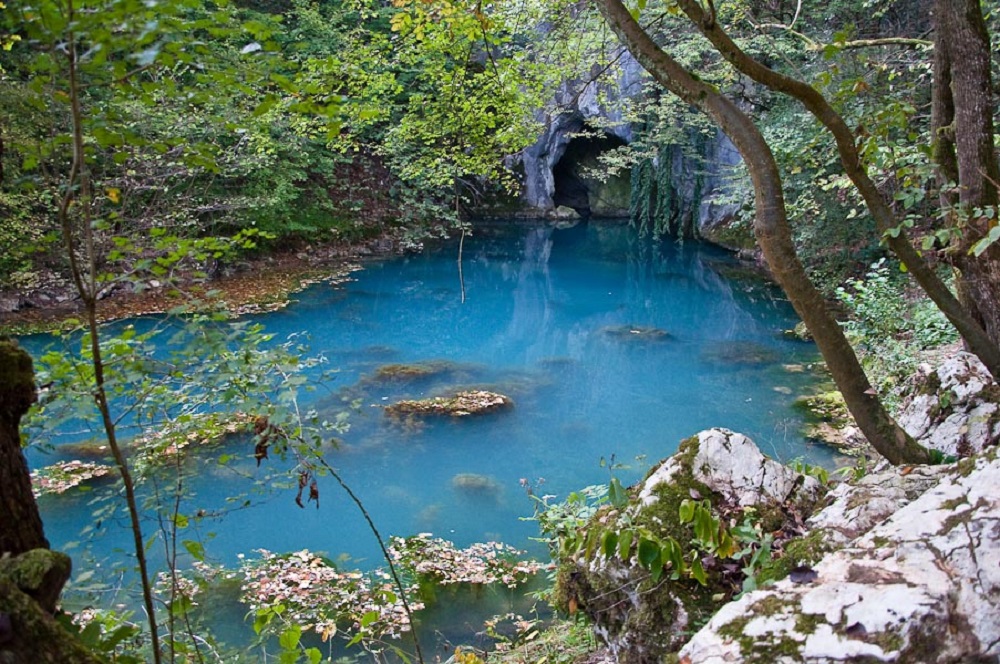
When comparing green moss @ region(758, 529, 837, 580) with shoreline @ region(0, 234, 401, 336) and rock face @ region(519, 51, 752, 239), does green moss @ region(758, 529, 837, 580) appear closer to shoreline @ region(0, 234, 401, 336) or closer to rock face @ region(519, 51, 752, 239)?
shoreline @ region(0, 234, 401, 336)

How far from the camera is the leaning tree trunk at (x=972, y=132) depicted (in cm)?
262

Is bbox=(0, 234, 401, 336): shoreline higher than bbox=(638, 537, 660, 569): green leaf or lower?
lower

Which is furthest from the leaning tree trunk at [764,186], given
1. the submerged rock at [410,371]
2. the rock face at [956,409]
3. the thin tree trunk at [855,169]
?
the submerged rock at [410,371]

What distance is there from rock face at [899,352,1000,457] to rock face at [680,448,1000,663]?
1425 mm

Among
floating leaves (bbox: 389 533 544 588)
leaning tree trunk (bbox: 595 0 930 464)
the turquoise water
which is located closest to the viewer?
leaning tree trunk (bbox: 595 0 930 464)

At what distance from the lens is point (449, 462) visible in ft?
22.6

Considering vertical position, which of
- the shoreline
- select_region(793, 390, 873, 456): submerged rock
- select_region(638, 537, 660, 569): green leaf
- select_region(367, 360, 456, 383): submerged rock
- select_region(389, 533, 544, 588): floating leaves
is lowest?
select_region(389, 533, 544, 588): floating leaves

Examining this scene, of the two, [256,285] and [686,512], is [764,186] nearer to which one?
[686,512]

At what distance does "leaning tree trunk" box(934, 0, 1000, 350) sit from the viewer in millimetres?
2617

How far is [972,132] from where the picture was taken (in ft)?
8.78

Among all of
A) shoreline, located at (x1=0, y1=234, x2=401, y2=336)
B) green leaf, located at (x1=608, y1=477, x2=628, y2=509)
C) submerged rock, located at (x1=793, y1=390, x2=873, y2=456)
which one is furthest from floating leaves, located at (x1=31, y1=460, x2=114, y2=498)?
submerged rock, located at (x1=793, y1=390, x2=873, y2=456)

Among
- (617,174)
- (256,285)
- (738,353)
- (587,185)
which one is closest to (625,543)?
(738,353)

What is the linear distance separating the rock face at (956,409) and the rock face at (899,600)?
1425 mm

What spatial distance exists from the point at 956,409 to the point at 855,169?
1394mm
